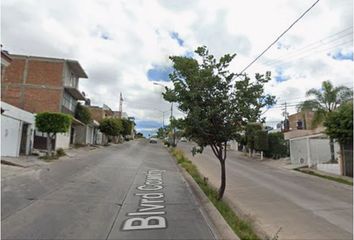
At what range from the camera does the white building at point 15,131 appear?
23.1 metres

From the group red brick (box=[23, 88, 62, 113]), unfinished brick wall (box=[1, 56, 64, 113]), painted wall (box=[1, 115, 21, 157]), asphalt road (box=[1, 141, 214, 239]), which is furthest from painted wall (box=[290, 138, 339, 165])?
red brick (box=[23, 88, 62, 113])

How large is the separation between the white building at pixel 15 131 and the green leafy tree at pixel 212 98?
14.6 meters

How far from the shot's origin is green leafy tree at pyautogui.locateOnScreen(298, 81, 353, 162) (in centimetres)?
3214

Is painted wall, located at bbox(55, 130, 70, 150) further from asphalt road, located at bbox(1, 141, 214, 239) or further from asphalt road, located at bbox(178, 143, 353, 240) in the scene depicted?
asphalt road, located at bbox(178, 143, 353, 240)

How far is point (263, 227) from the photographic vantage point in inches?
366

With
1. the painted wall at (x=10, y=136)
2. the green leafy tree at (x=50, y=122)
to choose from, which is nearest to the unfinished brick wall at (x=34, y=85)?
the green leafy tree at (x=50, y=122)

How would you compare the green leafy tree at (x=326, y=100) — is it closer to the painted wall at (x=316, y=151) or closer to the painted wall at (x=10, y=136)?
the painted wall at (x=316, y=151)

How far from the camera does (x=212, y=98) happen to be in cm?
1191

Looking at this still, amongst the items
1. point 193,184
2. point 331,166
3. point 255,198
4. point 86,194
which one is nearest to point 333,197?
point 255,198

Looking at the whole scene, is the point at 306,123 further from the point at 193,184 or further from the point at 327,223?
the point at 327,223

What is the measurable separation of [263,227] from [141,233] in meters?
3.37

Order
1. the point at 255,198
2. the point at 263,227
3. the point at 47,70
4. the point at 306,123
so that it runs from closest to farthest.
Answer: the point at 263,227, the point at 255,198, the point at 47,70, the point at 306,123

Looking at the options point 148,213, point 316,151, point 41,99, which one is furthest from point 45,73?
point 148,213

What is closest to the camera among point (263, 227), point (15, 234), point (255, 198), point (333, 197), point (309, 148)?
point (15, 234)
